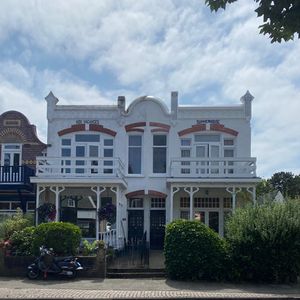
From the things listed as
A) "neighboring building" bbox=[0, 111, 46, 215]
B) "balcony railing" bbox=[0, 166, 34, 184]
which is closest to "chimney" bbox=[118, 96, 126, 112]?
"neighboring building" bbox=[0, 111, 46, 215]

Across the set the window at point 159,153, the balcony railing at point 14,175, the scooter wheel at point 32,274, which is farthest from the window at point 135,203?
the scooter wheel at point 32,274

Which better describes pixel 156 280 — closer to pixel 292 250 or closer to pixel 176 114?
pixel 292 250

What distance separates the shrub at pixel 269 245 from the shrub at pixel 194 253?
59 cm

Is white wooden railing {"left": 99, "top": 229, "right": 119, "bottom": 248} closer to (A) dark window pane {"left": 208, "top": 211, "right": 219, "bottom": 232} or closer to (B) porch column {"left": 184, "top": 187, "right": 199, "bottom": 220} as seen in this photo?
(B) porch column {"left": 184, "top": 187, "right": 199, "bottom": 220}

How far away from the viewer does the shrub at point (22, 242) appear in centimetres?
1888

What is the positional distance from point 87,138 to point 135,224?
5.23 metres

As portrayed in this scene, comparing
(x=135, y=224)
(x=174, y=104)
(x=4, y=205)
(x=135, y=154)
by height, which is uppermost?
(x=174, y=104)

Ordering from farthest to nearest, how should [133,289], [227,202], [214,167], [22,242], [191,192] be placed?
1. [227,202]
2. [191,192]
3. [214,167]
4. [22,242]
5. [133,289]

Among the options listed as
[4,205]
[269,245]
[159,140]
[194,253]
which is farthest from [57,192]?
[269,245]

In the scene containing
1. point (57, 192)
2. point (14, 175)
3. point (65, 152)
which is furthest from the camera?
point (65, 152)

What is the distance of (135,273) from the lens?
59.6 ft

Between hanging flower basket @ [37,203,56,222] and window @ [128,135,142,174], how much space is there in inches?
199

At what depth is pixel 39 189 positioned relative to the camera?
24.9 meters

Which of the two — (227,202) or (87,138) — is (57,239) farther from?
(227,202)
